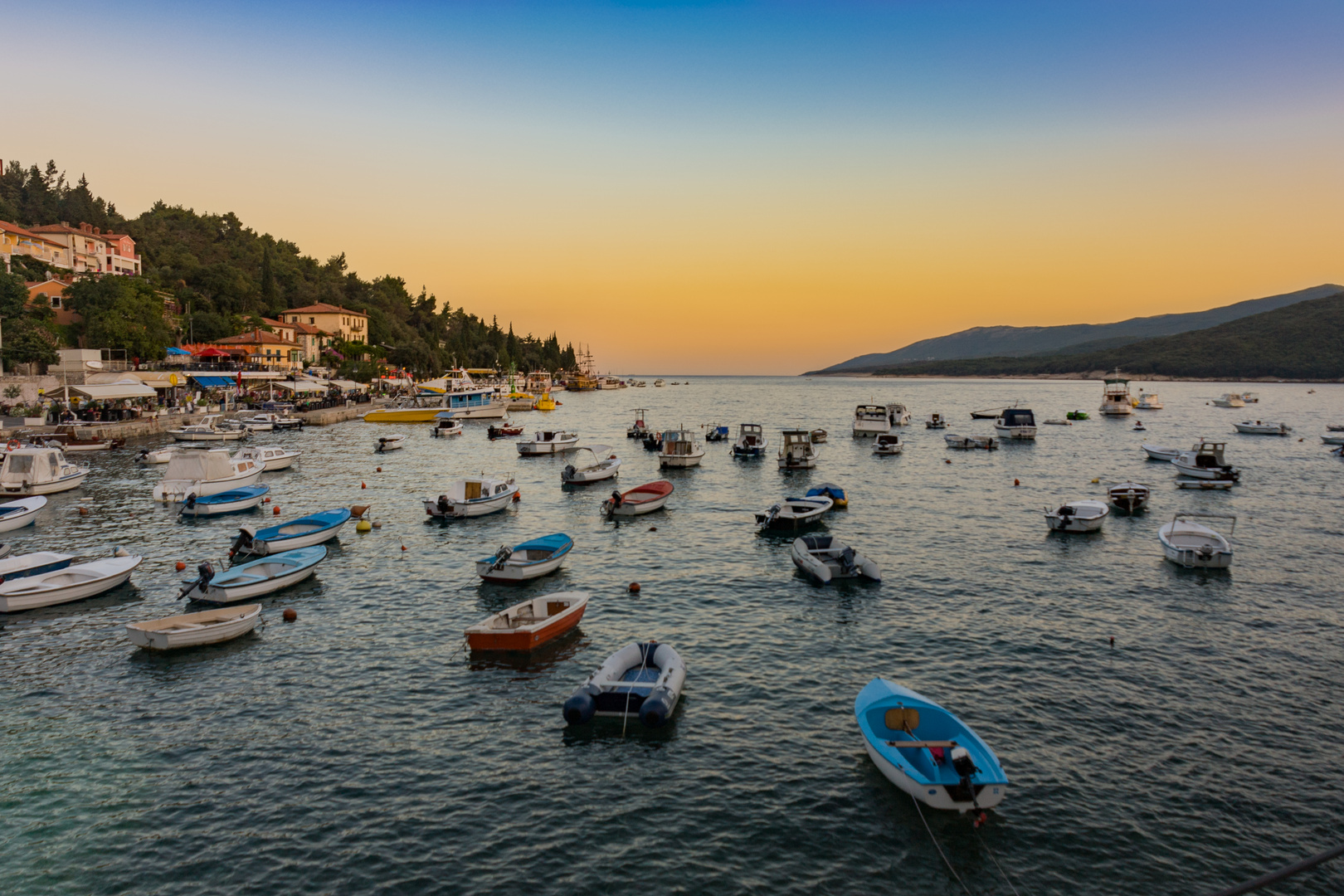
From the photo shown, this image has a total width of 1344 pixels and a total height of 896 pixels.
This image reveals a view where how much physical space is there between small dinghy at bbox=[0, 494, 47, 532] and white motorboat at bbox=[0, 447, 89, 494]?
7620 millimetres

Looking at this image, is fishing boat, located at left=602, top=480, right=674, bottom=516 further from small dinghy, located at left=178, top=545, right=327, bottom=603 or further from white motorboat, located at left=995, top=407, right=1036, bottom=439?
white motorboat, located at left=995, top=407, right=1036, bottom=439

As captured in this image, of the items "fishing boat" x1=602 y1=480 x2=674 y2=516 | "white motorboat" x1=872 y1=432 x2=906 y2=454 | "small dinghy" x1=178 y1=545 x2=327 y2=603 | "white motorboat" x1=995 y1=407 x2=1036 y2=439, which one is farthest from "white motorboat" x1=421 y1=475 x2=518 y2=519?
"white motorboat" x1=995 y1=407 x2=1036 y2=439

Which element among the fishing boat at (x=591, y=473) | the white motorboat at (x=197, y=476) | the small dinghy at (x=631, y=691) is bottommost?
the small dinghy at (x=631, y=691)

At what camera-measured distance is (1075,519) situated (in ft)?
132

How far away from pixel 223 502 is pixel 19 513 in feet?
31.1

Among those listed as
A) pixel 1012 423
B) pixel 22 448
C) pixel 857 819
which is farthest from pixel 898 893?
pixel 1012 423

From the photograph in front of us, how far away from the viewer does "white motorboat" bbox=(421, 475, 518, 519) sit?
43375 millimetres

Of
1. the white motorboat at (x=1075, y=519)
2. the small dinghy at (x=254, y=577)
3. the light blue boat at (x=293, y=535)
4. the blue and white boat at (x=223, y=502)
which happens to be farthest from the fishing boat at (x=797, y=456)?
the small dinghy at (x=254, y=577)

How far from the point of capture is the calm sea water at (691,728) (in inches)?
555

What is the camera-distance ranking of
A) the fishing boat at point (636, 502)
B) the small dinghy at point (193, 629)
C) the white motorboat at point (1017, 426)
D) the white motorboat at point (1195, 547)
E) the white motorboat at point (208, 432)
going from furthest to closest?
the white motorboat at point (1017, 426) → the white motorboat at point (208, 432) → the fishing boat at point (636, 502) → the white motorboat at point (1195, 547) → the small dinghy at point (193, 629)

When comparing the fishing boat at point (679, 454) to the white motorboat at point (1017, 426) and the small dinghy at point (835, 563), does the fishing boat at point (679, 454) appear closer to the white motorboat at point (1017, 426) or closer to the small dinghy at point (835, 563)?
the small dinghy at point (835, 563)

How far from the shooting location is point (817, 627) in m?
26.8

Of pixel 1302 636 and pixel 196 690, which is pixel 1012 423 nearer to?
pixel 1302 636

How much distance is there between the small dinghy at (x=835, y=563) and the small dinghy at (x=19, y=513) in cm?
4195
